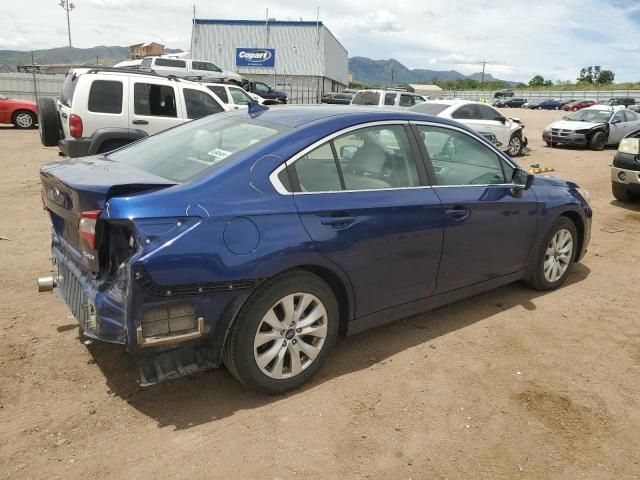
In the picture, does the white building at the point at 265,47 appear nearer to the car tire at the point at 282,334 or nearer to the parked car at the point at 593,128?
the parked car at the point at 593,128

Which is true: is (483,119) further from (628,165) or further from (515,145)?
(628,165)

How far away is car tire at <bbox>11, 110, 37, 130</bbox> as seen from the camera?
18688 mm

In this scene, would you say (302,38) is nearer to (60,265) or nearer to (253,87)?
(253,87)

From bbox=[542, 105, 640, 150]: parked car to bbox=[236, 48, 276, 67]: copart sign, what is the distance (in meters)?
37.8

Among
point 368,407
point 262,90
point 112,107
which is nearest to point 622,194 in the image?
point 368,407

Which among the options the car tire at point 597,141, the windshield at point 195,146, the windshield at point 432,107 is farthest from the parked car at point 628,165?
the car tire at point 597,141

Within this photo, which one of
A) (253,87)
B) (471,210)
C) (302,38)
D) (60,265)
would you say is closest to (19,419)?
(60,265)

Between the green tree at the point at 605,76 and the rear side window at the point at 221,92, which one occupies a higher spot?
the green tree at the point at 605,76

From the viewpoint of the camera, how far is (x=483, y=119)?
14.4 m

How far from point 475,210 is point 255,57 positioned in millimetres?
51131

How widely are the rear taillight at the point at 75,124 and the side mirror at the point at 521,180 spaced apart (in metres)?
7.13

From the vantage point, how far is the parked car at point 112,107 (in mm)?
8758

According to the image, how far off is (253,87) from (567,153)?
1622cm

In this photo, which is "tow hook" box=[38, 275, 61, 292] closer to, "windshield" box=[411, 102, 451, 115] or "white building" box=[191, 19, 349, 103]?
"windshield" box=[411, 102, 451, 115]
